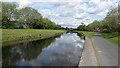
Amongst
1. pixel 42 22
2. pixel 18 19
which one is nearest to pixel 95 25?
pixel 42 22

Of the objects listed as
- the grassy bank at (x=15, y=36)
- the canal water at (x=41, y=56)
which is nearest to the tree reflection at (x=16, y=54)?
the canal water at (x=41, y=56)

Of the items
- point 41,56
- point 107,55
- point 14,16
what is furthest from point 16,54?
point 14,16

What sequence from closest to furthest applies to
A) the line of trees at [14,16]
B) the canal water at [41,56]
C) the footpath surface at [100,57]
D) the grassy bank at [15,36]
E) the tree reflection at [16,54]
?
the footpath surface at [100,57] → the canal water at [41,56] → the tree reflection at [16,54] → the grassy bank at [15,36] → the line of trees at [14,16]

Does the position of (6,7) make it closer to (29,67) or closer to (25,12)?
(25,12)

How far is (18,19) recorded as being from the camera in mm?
80312

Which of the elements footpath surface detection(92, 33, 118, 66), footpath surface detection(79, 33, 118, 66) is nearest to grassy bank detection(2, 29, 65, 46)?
footpath surface detection(92, 33, 118, 66)

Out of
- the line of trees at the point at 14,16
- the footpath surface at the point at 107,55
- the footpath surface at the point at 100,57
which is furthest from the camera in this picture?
the line of trees at the point at 14,16

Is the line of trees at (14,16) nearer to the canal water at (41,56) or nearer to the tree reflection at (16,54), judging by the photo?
the tree reflection at (16,54)

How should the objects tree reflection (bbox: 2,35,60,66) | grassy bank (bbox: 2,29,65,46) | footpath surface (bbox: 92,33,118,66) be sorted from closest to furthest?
1. footpath surface (bbox: 92,33,118,66)
2. tree reflection (bbox: 2,35,60,66)
3. grassy bank (bbox: 2,29,65,46)

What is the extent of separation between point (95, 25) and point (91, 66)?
12512 cm

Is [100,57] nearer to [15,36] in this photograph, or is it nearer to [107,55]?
[107,55]

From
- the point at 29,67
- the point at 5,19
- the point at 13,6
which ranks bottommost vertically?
the point at 29,67

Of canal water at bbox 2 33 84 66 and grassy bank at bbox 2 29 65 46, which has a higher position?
grassy bank at bbox 2 29 65 46

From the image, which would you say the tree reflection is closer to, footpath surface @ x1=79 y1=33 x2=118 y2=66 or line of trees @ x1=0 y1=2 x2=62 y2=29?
footpath surface @ x1=79 y1=33 x2=118 y2=66
